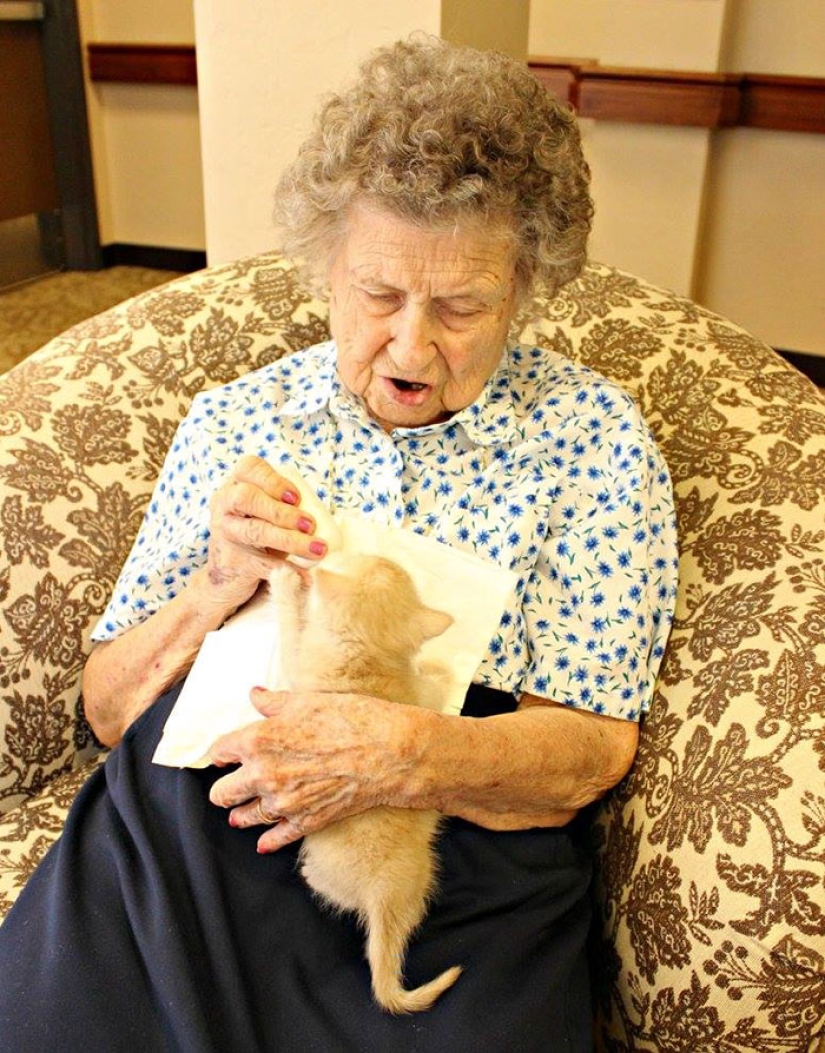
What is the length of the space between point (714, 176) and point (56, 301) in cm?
264

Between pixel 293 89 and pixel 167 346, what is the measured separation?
0.61 meters

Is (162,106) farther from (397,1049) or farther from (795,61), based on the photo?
(397,1049)

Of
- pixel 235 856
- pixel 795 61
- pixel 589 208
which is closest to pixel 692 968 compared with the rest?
pixel 235 856

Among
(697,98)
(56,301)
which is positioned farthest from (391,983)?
(56,301)

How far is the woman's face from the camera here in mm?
1258

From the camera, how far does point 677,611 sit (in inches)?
54.2

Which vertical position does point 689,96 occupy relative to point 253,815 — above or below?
above

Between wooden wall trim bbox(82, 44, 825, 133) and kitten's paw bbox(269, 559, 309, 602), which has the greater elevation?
wooden wall trim bbox(82, 44, 825, 133)

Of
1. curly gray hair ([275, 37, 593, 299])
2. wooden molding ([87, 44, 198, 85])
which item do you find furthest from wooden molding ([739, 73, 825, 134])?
curly gray hair ([275, 37, 593, 299])

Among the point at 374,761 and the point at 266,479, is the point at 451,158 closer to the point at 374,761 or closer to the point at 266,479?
the point at 266,479

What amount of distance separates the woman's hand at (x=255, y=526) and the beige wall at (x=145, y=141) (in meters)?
3.96

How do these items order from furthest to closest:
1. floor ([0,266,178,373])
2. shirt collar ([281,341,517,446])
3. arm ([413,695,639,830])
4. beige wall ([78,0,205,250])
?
beige wall ([78,0,205,250])
floor ([0,266,178,373])
shirt collar ([281,341,517,446])
arm ([413,695,639,830])

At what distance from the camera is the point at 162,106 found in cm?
475

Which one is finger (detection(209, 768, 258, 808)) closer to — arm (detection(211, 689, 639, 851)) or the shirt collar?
arm (detection(211, 689, 639, 851))
